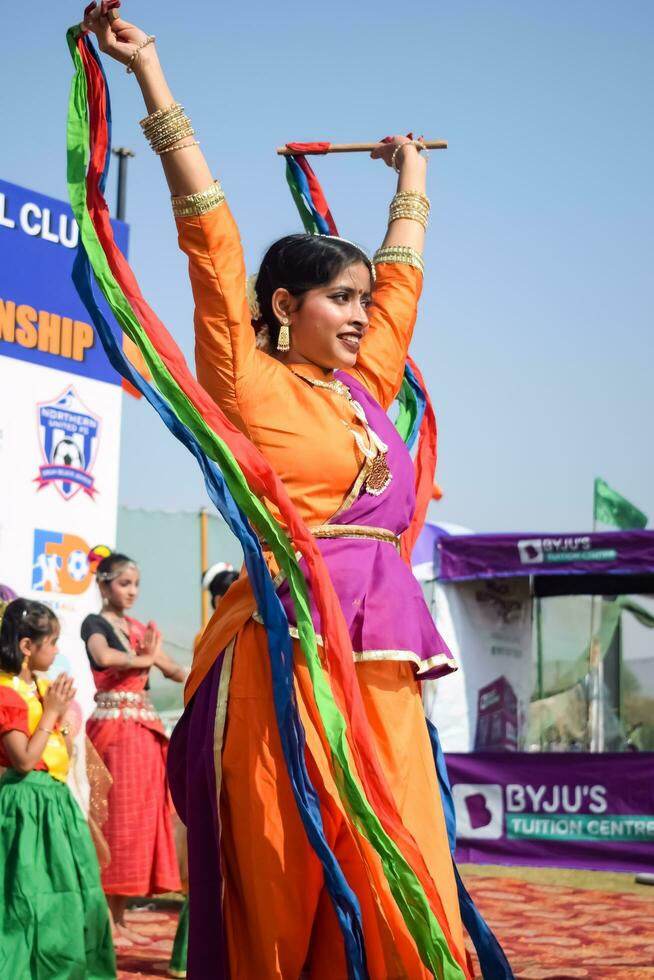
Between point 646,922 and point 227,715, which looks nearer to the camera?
point 227,715

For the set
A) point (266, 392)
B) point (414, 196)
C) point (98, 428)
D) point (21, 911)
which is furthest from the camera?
point (98, 428)

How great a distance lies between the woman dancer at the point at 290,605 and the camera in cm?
234

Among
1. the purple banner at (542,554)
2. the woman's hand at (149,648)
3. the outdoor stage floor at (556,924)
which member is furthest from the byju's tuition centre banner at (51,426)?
the purple banner at (542,554)

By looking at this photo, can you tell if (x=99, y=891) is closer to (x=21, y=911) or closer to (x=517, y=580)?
(x=21, y=911)

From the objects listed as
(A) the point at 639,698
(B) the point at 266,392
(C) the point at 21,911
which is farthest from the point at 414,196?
(A) the point at 639,698

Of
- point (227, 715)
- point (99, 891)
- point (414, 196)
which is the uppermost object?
point (414, 196)

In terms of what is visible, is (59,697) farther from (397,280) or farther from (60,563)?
(60,563)

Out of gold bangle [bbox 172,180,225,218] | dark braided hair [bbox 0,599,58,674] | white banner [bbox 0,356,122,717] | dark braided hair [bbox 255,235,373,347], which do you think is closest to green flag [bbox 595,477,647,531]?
white banner [bbox 0,356,122,717]

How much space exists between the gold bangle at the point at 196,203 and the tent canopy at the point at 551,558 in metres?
6.81

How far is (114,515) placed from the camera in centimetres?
781

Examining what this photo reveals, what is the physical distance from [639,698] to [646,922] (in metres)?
4.57

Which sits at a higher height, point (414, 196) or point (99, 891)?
point (414, 196)

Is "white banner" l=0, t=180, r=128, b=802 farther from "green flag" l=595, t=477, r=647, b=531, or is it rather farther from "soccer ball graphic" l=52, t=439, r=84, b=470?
"green flag" l=595, t=477, r=647, b=531

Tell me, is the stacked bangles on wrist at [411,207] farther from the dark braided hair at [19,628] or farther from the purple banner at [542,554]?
the purple banner at [542,554]
